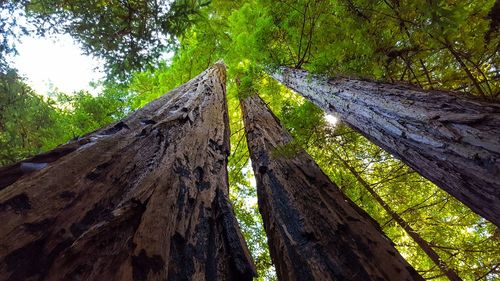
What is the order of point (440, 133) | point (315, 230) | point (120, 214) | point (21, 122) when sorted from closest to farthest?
point (120, 214) → point (440, 133) → point (315, 230) → point (21, 122)

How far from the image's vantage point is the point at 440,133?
229cm

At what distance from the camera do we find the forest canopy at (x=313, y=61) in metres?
3.12

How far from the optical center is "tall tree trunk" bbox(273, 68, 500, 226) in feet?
6.12

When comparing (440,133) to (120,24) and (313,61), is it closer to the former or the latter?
(313,61)

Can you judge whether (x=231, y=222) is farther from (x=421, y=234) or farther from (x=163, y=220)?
(x=421, y=234)

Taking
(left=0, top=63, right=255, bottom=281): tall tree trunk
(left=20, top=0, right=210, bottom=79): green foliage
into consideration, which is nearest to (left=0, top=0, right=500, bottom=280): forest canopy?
(left=20, top=0, right=210, bottom=79): green foliage

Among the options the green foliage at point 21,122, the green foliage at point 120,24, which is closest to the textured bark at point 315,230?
the green foliage at point 120,24

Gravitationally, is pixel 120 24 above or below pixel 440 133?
above

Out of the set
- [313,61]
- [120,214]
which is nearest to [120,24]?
[313,61]

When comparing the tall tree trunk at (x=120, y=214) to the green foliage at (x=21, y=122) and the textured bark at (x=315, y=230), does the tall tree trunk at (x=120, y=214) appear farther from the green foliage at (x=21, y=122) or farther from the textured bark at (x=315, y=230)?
the green foliage at (x=21, y=122)

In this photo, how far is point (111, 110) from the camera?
26.3 ft

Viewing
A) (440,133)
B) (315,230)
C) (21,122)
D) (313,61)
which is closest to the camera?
(440,133)

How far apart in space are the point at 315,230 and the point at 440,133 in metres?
1.21

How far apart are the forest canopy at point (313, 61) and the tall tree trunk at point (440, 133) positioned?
44cm
